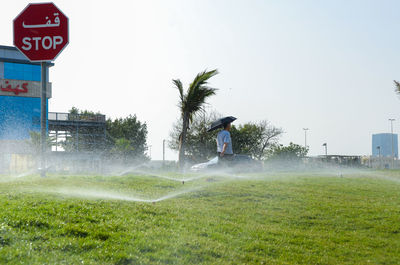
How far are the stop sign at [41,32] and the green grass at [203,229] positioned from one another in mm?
6338

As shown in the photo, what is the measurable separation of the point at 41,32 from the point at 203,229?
1128cm

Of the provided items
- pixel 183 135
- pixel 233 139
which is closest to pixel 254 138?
pixel 233 139

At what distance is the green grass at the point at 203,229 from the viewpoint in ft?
14.7

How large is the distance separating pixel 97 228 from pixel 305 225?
3.78m

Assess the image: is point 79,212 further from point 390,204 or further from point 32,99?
point 32,99

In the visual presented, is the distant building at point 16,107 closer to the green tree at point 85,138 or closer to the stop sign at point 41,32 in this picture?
the green tree at point 85,138

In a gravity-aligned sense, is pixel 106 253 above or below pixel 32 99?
below

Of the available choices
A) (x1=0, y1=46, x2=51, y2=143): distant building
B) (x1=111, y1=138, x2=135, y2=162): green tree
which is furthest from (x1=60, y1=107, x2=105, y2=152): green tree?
(x1=111, y1=138, x2=135, y2=162): green tree

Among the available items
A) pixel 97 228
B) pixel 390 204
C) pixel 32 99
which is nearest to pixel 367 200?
pixel 390 204

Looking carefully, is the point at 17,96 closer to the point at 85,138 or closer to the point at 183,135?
the point at 85,138

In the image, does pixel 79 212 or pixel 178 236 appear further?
pixel 79 212

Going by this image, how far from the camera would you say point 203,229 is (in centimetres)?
589

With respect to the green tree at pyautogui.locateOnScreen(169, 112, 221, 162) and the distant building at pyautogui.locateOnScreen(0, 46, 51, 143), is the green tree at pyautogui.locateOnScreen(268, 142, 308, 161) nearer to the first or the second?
the green tree at pyautogui.locateOnScreen(169, 112, 221, 162)

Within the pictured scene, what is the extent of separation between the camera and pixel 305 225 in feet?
22.9
